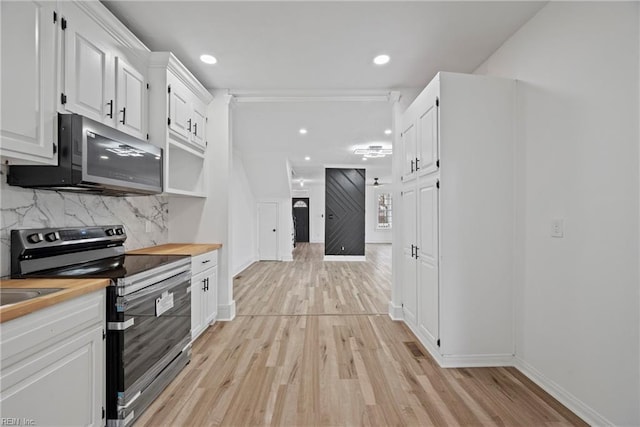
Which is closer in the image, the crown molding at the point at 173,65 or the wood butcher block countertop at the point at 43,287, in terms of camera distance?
the wood butcher block countertop at the point at 43,287

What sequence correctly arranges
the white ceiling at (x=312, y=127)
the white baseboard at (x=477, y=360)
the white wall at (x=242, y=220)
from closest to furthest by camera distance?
the white baseboard at (x=477, y=360), the white ceiling at (x=312, y=127), the white wall at (x=242, y=220)

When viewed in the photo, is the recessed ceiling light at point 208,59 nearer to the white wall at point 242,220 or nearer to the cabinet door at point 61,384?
the cabinet door at point 61,384

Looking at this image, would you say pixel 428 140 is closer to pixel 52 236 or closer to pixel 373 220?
pixel 52 236

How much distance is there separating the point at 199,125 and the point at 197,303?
1896 millimetres

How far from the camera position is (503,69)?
2.52m

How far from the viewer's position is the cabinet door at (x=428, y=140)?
2.44 metres

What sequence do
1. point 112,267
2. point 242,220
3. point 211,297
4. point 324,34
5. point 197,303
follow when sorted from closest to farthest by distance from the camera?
point 112,267, point 324,34, point 197,303, point 211,297, point 242,220

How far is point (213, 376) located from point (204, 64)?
113 inches

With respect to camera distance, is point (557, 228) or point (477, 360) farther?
point (477, 360)

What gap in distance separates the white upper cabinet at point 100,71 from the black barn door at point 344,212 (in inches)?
231

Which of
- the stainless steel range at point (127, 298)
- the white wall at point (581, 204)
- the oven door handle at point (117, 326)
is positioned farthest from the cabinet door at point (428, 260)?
the oven door handle at point (117, 326)

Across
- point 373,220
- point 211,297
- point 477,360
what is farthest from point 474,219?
point 373,220

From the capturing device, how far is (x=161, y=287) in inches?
77.1

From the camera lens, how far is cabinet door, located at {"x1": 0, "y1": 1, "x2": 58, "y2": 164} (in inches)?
53.4
